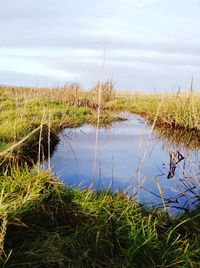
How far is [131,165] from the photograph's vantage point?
26.1 feet

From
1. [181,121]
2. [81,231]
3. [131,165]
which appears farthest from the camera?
[181,121]

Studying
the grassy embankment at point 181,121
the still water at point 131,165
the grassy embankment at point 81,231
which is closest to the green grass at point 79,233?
the grassy embankment at point 81,231

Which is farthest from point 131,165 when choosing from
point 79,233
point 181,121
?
point 181,121

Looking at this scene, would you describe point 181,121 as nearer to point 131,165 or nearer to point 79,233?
point 131,165

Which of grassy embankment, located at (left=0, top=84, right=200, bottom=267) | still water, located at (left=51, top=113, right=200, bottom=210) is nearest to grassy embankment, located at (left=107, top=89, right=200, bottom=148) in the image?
still water, located at (left=51, top=113, right=200, bottom=210)

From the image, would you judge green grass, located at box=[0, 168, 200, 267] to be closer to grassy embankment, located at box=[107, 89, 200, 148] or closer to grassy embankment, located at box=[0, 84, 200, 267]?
grassy embankment, located at box=[0, 84, 200, 267]

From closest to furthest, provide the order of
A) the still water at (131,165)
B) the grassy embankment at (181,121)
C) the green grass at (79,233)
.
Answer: the green grass at (79,233) < the still water at (131,165) < the grassy embankment at (181,121)

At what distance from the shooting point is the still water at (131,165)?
18.4ft

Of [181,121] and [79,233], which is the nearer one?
[79,233]

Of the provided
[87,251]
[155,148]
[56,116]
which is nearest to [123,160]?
[155,148]

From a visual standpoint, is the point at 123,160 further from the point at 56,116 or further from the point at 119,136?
the point at 56,116

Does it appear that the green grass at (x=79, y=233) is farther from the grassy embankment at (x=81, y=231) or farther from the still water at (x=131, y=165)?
the still water at (x=131, y=165)

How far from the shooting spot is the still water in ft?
18.4

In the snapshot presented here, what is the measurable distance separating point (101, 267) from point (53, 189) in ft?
3.36
